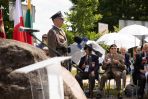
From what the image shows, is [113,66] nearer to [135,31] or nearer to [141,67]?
[141,67]

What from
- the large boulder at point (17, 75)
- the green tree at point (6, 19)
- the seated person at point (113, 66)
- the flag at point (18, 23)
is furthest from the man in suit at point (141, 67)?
the green tree at point (6, 19)

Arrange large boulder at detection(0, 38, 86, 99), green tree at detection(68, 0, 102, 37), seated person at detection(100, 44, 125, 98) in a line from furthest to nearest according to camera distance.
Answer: green tree at detection(68, 0, 102, 37) → seated person at detection(100, 44, 125, 98) → large boulder at detection(0, 38, 86, 99)

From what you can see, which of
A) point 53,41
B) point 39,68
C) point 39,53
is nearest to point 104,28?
→ point 53,41

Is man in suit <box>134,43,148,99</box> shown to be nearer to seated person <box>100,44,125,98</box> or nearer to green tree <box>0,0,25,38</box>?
seated person <box>100,44,125,98</box>

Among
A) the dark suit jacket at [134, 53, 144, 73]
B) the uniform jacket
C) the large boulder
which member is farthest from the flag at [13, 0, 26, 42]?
the large boulder

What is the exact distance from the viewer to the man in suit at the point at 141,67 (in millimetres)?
12766

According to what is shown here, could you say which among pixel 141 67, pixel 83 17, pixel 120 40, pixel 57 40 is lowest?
pixel 141 67

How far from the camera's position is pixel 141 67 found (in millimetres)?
12945

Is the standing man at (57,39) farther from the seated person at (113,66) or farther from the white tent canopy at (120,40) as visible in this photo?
the white tent canopy at (120,40)

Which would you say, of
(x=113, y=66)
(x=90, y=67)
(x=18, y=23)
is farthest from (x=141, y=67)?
(x=18, y=23)

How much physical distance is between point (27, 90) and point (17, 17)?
19.2 ft

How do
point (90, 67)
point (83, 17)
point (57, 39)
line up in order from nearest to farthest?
point (57, 39) → point (90, 67) → point (83, 17)

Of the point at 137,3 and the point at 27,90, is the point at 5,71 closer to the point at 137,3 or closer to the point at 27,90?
the point at 27,90

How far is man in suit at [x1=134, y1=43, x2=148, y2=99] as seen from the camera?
41.9 ft
